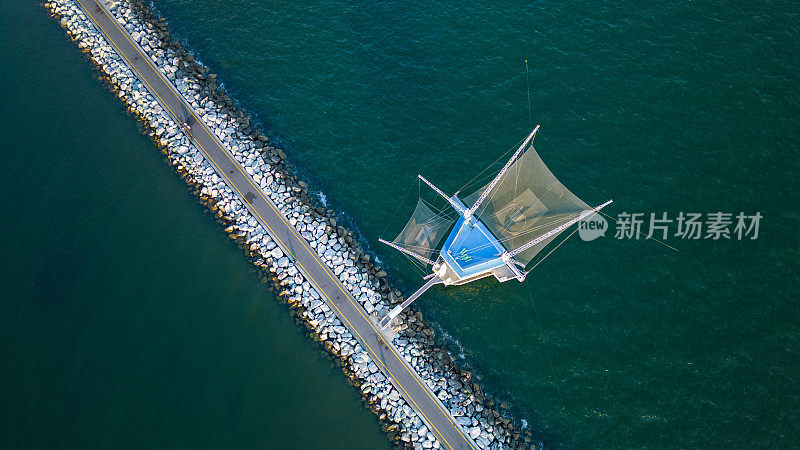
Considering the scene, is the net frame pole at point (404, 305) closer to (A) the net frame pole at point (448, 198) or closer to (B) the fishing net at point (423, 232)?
(B) the fishing net at point (423, 232)

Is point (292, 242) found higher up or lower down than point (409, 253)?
higher up

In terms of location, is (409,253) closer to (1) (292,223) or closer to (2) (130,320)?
(1) (292,223)

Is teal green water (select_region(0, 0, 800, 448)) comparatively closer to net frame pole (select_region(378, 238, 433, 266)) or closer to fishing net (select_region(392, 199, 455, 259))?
net frame pole (select_region(378, 238, 433, 266))

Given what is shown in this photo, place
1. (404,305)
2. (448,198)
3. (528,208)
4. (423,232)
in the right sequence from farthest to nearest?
1. (448,198)
2. (423,232)
3. (528,208)
4. (404,305)

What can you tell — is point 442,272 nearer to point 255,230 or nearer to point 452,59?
point 255,230

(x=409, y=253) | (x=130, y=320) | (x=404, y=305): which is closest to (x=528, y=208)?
(x=409, y=253)

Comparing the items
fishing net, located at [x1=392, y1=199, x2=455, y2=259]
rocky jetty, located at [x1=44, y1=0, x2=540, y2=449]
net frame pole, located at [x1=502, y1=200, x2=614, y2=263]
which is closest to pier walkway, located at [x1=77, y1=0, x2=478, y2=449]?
rocky jetty, located at [x1=44, y1=0, x2=540, y2=449]

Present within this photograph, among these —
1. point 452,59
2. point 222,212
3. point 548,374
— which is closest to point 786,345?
point 548,374
